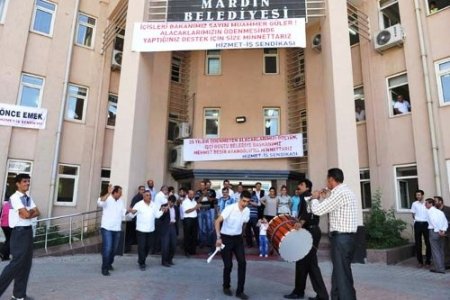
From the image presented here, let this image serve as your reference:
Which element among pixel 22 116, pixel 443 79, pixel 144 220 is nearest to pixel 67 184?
pixel 22 116

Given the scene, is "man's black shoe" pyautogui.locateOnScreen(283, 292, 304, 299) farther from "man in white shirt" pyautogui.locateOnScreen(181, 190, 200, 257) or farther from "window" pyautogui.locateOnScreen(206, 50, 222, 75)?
"window" pyautogui.locateOnScreen(206, 50, 222, 75)

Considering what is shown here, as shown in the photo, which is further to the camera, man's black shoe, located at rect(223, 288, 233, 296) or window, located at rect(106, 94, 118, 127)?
window, located at rect(106, 94, 118, 127)

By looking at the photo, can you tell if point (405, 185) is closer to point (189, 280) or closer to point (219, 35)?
point (219, 35)

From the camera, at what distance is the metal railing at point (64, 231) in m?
10.3

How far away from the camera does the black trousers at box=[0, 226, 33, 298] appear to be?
5.04 metres

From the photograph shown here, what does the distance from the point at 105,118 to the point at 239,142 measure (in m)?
5.15

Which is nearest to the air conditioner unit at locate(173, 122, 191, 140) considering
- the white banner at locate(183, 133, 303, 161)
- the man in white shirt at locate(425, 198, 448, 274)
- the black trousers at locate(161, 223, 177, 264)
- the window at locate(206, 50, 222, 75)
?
the white banner at locate(183, 133, 303, 161)

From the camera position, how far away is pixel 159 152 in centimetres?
1479

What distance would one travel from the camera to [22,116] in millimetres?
12500

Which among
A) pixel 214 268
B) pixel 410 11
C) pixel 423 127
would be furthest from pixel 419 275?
pixel 410 11

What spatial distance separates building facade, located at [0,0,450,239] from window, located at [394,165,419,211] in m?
0.03

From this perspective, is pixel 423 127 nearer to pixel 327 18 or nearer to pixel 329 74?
pixel 329 74

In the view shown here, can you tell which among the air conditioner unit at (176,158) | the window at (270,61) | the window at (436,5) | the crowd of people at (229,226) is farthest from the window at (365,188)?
the air conditioner unit at (176,158)

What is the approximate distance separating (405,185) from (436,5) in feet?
19.2
